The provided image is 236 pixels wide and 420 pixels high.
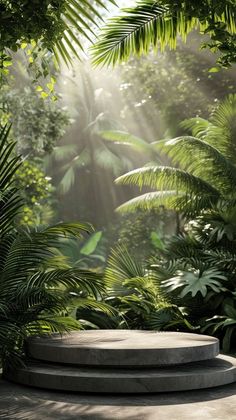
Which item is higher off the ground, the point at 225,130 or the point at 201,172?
the point at 225,130

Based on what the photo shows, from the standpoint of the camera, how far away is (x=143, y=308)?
11219 mm

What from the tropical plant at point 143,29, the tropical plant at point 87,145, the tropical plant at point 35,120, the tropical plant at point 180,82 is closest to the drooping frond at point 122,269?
the tropical plant at point 143,29

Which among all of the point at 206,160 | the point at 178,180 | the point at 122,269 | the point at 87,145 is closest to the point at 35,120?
the point at 178,180

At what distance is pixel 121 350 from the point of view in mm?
5820

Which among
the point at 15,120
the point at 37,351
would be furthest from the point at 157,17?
the point at 15,120

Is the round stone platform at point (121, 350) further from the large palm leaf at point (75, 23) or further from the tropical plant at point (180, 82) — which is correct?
the tropical plant at point (180, 82)

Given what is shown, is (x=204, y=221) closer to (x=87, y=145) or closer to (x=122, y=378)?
(x=122, y=378)

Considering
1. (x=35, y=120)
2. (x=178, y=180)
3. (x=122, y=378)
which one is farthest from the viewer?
(x=35, y=120)

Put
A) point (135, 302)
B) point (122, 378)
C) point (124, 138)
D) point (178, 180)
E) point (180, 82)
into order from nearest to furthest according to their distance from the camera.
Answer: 1. point (122, 378)
2. point (135, 302)
3. point (178, 180)
4. point (180, 82)
5. point (124, 138)

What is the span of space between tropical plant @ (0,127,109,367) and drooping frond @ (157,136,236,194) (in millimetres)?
6835

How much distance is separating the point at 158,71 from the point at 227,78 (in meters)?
4.49

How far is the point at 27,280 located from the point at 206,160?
25.9 ft

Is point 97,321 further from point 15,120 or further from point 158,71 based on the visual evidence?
point 158,71

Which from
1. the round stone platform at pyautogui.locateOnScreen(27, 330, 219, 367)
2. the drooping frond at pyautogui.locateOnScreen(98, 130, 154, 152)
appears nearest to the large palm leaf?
the round stone platform at pyautogui.locateOnScreen(27, 330, 219, 367)
